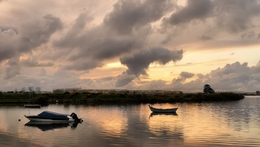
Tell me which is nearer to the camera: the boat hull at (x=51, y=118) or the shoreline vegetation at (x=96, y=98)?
the boat hull at (x=51, y=118)

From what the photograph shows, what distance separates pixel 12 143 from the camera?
28703mm

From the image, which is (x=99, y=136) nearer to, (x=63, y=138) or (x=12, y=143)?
(x=63, y=138)

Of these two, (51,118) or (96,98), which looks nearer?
(51,118)

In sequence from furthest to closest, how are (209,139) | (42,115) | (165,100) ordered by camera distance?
1. (165,100)
2. (42,115)
3. (209,139)

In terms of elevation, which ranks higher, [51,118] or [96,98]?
[96,98]

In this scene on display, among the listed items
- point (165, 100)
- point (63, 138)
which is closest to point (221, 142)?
point (63, 138)

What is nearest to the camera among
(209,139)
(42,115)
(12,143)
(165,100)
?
(12,143)

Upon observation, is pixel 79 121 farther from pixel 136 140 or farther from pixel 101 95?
pixel 101 95

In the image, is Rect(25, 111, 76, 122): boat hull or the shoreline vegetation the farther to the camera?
the shoreline vegetation

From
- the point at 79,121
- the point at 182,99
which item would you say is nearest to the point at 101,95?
the point at 182,99

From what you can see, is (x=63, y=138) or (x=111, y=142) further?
(x=63, y=138)

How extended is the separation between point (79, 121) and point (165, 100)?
91.9m

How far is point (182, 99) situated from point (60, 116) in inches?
4014

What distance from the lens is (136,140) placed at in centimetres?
3047
